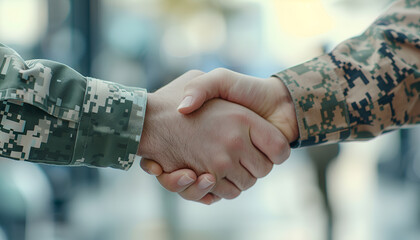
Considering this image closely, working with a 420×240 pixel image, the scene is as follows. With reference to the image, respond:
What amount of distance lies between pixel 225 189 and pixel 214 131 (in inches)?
11.4

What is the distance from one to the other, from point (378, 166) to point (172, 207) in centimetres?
299

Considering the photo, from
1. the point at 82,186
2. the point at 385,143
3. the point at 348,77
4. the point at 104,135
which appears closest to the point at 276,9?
the point at 385,143

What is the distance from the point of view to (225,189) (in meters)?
1.90

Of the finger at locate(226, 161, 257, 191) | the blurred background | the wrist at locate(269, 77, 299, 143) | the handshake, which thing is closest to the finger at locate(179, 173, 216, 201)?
the handshake

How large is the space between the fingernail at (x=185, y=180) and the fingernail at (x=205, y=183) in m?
0.04

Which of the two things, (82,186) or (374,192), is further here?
(374,192)

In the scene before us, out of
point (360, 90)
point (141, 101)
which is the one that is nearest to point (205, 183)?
point (141, 101)

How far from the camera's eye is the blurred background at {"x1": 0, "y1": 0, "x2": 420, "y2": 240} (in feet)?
13.6

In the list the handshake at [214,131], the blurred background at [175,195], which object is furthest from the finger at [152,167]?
the blurred background at [175,195]

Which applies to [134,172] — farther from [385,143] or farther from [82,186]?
[385,143]

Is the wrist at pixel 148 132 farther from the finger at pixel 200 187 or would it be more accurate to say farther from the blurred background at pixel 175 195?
the blurred background at pixel 175 195

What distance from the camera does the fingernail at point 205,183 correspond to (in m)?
1.77

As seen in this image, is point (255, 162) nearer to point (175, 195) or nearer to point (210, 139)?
point (210, 139)

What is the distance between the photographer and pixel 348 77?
182 cm
